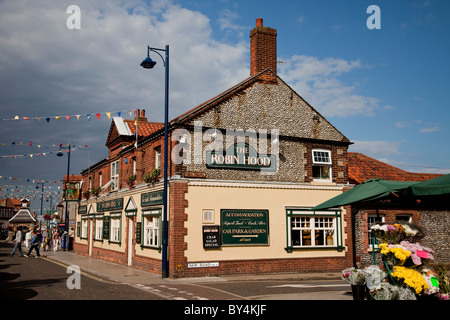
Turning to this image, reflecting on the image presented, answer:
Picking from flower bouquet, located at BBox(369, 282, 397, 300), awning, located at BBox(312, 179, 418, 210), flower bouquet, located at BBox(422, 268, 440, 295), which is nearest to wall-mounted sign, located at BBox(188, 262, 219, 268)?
awning, located at BBox(312, 179, 418, 210)

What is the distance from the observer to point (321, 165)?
2095 centimetres

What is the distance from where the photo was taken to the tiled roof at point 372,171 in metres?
23.4

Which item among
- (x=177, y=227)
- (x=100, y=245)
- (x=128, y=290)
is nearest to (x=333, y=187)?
(x=177, y=227)

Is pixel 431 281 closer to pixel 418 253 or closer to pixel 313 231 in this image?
pixel 418 253

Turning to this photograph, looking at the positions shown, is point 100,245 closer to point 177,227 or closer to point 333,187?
point 177,227

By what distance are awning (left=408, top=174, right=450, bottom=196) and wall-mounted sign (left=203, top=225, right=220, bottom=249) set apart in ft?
31.0

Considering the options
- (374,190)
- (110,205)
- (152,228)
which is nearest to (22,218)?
(110,205)

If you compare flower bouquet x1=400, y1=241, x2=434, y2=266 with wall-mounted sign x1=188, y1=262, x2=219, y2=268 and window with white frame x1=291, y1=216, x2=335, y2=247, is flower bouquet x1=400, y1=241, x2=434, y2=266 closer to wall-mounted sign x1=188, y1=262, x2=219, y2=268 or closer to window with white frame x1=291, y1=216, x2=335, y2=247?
wall-mounted sign x1=188, y1=262, x2=219, y2=268

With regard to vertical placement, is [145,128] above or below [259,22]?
below

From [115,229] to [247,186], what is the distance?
413 inches

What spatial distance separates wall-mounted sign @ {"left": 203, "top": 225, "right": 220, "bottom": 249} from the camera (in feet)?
57.4

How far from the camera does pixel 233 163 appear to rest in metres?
18.7
